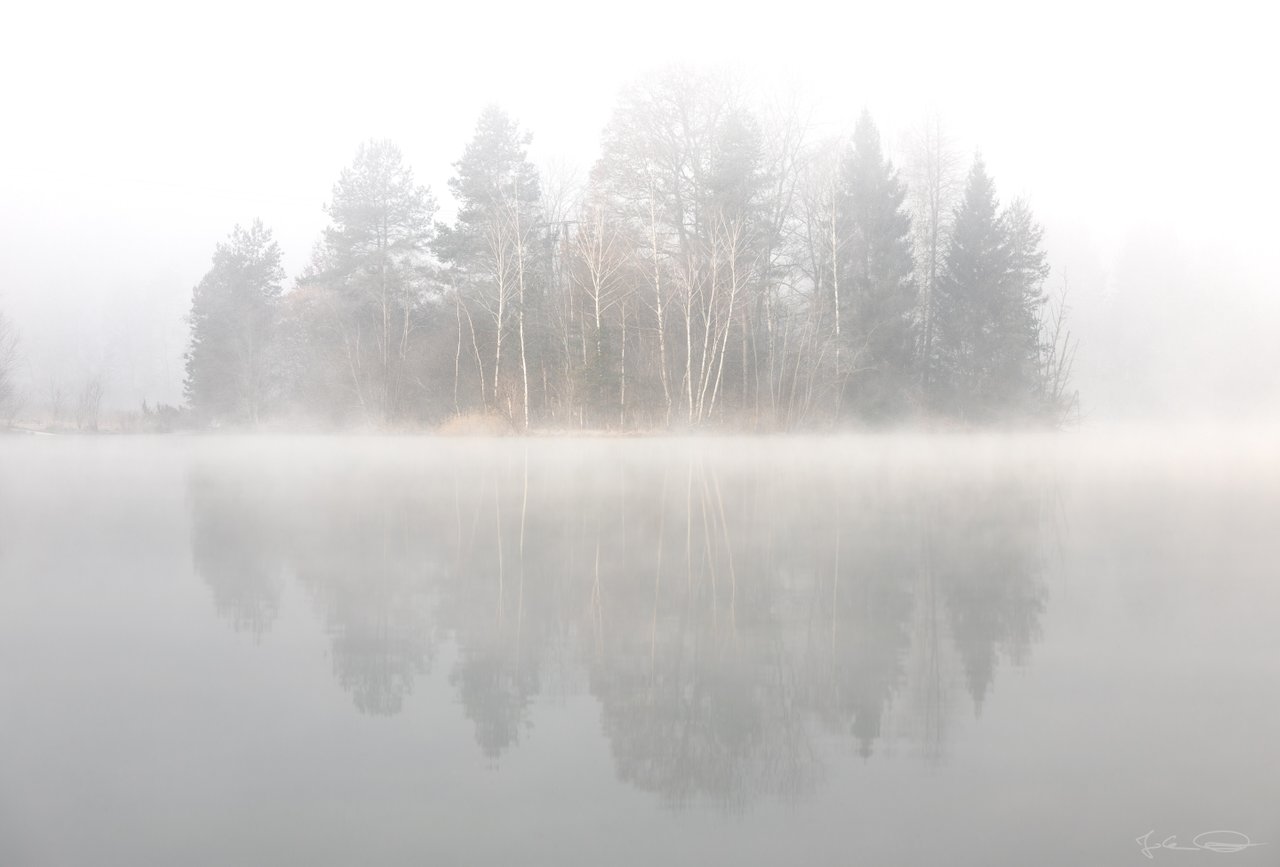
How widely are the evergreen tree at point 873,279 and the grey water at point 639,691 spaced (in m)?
21.8

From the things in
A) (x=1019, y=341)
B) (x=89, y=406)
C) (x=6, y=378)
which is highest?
(x=1019, y=341)

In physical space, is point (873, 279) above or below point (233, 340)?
above

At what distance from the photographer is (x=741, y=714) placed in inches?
141

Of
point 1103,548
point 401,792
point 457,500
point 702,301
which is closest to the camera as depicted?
point 401,792

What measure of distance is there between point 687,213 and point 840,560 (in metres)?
24.7

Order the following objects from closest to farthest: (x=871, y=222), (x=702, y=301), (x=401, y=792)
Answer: (x=401, y=792) → (x=702, y=301) → (x=871, y=222)

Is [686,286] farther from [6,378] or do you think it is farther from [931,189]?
[6,378]

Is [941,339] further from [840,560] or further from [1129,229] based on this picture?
[840,560]

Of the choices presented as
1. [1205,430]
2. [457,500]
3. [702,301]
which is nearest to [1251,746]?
[457,500]

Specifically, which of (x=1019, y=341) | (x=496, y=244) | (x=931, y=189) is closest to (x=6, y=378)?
(x=496, y=244)

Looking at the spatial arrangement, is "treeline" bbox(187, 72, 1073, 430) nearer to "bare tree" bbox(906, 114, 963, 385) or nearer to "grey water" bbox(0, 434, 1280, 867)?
"bare tree" bbox(906, 114, 963, 385)

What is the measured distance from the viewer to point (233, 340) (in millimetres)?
42938

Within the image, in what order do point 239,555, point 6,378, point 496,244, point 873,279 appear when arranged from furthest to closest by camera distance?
point 6,378
point 496,244
point 873,279
point 239,555
